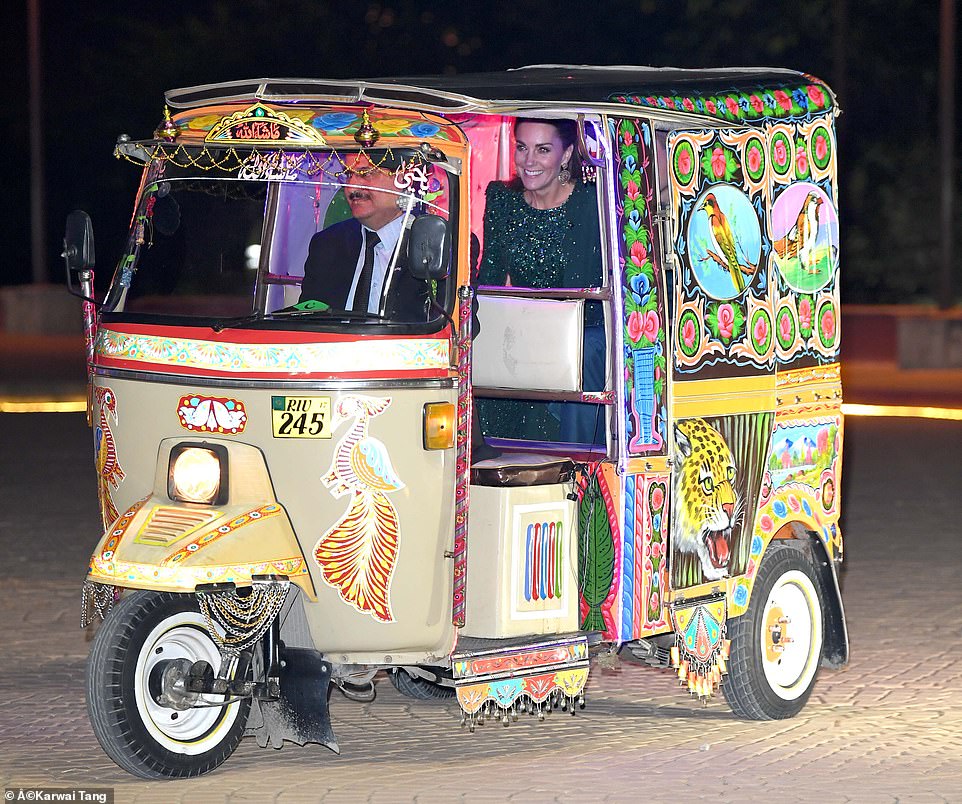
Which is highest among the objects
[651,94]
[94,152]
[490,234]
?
[94,152]

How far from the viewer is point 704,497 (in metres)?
7.76

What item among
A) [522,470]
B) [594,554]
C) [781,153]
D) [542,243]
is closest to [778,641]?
[594,554]

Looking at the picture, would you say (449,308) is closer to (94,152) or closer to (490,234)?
(490,234)

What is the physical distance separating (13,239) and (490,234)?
34.1 metres

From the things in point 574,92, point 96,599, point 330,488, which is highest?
point 574,92

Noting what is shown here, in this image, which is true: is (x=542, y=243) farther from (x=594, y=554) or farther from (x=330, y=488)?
(x=330, y=488)

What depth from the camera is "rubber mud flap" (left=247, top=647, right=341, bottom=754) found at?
6910 millimetres

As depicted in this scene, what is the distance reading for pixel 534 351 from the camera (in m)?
7.71

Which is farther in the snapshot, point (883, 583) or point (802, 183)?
point (883, 583)

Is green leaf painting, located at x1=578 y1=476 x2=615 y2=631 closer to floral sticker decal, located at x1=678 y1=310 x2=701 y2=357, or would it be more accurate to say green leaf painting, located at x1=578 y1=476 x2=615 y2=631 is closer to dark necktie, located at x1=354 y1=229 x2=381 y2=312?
floral sticker decal, located at x1=678 y1=310 x2=701 y2=357

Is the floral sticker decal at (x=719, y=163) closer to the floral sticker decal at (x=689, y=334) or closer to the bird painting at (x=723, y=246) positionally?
the bird painting at (x=723, y=246)

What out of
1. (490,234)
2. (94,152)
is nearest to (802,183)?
(490,234)

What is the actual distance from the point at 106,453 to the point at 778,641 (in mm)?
2933

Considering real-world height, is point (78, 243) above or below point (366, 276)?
above
